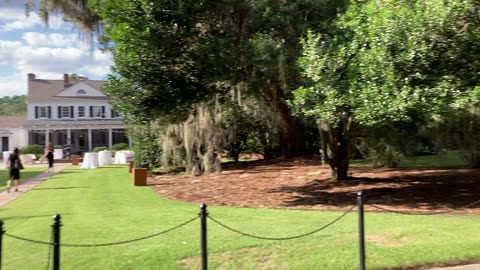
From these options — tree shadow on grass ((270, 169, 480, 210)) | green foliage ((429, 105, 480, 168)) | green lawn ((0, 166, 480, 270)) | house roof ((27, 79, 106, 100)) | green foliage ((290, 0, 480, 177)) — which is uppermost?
house roof ((27, 79, 106, 100))

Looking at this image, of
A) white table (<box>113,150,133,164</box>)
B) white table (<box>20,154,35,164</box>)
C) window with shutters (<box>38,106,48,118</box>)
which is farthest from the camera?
window with shutters (<box>38,106,48,118</box>)

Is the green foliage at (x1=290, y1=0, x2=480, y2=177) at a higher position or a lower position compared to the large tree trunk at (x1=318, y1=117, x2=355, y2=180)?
higher

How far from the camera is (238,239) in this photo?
928 centimetres

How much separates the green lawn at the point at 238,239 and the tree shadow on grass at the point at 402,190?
2.00 meters

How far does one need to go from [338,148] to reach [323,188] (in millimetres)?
1393

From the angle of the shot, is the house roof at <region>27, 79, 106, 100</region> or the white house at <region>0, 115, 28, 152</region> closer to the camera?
the house roof at <region>27, 79, 106, 100</region>

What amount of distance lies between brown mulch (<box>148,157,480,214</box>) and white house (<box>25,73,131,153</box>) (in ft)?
128

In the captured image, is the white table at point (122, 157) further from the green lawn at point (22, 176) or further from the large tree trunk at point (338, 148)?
the large tree trunk at point (338, 148)

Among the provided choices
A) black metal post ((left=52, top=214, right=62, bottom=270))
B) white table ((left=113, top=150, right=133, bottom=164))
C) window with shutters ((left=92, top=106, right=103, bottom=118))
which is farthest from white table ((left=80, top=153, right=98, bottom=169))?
window with shutters ((left=92, top=106, right=103, bottom=118))

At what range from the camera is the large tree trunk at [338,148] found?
16.9 meters

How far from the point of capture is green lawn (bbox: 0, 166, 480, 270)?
8.17m

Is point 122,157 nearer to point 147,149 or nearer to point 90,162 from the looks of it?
point 90,162

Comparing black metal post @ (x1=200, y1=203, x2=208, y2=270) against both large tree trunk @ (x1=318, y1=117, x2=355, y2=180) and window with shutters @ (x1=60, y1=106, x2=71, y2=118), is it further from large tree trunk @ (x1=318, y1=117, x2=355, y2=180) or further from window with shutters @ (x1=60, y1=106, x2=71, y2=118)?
window with shutters @ (x1=60, y1=106, x2=71, y2=118)

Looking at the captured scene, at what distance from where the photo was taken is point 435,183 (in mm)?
17625
